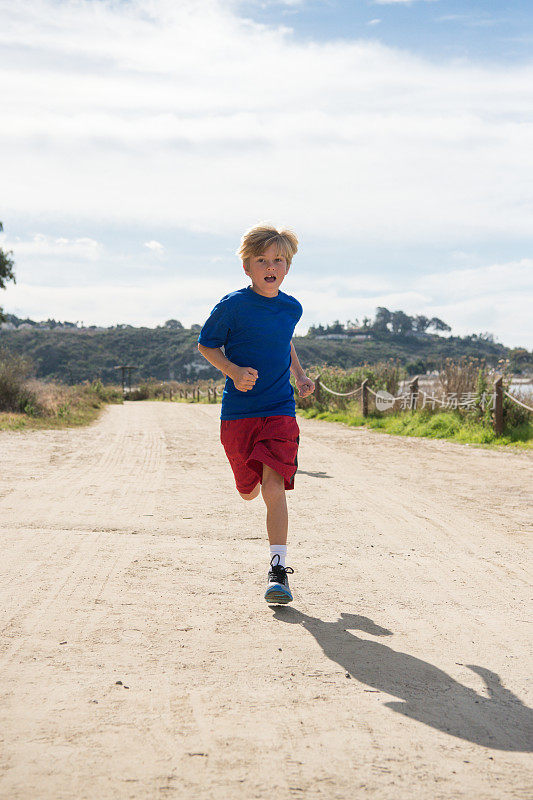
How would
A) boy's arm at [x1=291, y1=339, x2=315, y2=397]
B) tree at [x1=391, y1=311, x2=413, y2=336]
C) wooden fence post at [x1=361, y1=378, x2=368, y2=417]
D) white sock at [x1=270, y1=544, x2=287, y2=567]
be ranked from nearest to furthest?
white sock at [x1=270, y1=544, x2=287, y2=567], boy's arm at [x1=291, y1=339, x2=315, y2=397], wooden fence post at [x1=361, y1=378, x2=368, y2=417], tree at [x1=391, y1=311, x2=413, y2=336]

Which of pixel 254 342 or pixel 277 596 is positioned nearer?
pixel 277 596

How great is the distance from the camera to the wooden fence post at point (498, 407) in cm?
1209

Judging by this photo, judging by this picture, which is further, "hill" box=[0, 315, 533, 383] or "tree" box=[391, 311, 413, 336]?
"tree" box=[391, 311, 413, 336]

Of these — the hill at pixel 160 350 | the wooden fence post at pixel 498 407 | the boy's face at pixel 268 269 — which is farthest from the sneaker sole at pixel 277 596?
the hill at pixel 160 350

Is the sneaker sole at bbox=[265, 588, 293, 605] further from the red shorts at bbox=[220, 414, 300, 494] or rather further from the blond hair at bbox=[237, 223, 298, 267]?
the blond hair at bbox=[237, 223, 298, 267]

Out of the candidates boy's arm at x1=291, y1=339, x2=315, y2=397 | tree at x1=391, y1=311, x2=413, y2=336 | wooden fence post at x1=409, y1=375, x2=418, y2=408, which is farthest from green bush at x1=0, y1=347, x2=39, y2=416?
tree at x1=391, y1=311, x2=413, y2=336

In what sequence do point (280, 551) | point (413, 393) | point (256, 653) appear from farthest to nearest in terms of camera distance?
1. point (413, 393)
2. point (280, 551)
3. point (256, 653)

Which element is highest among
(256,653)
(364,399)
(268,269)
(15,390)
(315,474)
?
(268,269)

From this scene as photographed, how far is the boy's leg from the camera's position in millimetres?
3488

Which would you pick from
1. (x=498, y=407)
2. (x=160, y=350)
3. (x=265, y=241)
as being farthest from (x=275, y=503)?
(x=160, y=350)

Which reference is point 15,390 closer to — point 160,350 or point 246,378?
point 246,378

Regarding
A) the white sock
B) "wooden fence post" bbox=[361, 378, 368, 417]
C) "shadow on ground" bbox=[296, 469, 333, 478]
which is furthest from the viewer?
"wooden fence post" bbox=[361, 378, 368, 417]

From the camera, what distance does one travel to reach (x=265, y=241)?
11.6 ft

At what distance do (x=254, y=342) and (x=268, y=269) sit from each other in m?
0.39
